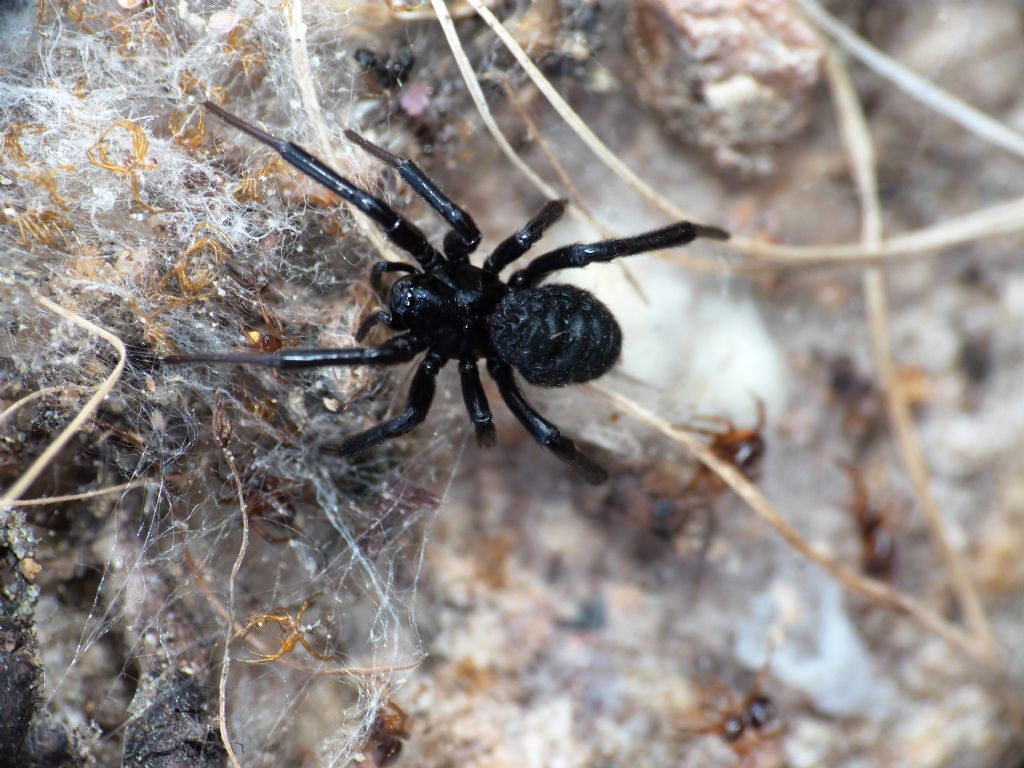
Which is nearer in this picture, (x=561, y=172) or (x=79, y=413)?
(x=79, y=413)

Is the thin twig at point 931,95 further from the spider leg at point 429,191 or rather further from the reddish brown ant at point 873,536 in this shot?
the spider leg at point 429,191

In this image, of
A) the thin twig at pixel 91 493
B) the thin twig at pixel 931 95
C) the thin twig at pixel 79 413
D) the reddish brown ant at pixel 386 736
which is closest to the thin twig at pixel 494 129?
the thin twig at pixel 931 95

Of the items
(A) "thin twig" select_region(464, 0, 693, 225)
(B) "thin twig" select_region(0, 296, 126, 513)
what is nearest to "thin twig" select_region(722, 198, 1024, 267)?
(A) "thin twig" select_region(464, 0, 693, 225)

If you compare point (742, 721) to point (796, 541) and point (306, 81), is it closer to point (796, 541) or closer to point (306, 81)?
point (796, 541)

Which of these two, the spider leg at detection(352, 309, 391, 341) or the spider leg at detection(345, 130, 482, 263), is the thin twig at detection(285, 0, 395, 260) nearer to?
the spider leg at detection(345, 130, 482, 263)

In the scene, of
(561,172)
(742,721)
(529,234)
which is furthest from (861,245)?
(742,721)

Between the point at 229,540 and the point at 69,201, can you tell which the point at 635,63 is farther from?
the point at 229,540

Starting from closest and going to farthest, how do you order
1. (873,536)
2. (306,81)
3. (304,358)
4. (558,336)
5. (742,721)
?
1. (304,358)
2. (306,81)
3. (558,336)
4. (742,721)
5. (873,536)
